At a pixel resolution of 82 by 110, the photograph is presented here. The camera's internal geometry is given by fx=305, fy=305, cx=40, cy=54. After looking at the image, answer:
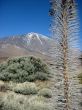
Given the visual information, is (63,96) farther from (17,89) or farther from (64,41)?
(17,89)

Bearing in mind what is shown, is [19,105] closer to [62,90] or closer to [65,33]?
[62,90]

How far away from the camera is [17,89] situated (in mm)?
15180

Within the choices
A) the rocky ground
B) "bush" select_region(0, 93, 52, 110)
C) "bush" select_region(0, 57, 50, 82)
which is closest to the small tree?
the rocky ground

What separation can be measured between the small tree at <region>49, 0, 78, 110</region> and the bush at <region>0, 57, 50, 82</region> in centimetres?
1587

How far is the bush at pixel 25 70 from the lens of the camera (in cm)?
2086

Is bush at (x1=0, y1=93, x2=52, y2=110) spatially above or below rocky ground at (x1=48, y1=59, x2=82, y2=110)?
below

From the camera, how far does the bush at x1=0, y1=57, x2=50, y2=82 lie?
68.4ft

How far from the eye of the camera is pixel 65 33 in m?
4.68

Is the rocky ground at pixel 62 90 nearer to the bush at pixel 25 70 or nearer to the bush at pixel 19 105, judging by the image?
the bush at pixel 19 105

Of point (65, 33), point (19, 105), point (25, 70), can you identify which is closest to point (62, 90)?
point (65, 33)

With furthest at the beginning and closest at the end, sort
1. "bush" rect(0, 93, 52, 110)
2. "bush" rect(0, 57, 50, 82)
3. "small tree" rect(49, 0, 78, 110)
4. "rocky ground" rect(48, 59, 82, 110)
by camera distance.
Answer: "bush" rect(0, 57, 50, 82)
"bush" rect(0, 93, 52, 110)
"rocky ground" rect(48, 59, 82, 110)
"small tree" rect(49, 0, 78, 110)

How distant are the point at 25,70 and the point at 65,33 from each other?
17.4 metres

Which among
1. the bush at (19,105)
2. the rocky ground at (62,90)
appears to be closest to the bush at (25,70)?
the bush at (19,105)

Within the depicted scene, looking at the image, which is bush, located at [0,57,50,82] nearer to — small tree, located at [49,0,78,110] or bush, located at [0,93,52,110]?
bush, located at [0,93,52,110]
